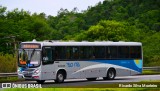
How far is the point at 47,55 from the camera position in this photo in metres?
29.7

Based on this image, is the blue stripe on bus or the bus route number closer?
the bus route number

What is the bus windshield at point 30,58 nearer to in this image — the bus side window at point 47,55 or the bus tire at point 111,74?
the bus side window at point 47,55

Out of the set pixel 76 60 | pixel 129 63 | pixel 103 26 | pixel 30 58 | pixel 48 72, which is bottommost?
pixel 48 72

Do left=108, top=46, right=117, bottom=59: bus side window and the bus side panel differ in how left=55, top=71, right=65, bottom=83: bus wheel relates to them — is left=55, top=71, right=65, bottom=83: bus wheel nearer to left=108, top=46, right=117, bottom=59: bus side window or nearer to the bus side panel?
the bus side panel

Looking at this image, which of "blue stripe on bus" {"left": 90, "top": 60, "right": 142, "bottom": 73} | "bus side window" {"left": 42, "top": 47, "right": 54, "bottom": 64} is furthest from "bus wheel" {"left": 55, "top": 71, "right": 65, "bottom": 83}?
"blue stripe on bus" {"left": 90, "top": 60, "right": 142, "bottom": 73}

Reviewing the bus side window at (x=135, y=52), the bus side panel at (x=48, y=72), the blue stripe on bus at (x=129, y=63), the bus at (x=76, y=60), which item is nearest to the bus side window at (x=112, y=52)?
the bus at (x=76, y=60)

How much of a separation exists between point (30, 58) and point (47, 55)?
1.11m

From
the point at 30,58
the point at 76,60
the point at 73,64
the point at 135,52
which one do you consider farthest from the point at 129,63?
the point at 30,58

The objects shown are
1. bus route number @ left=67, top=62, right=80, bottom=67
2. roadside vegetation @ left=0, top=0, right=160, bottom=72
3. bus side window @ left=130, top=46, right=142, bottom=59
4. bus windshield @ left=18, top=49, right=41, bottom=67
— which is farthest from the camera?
roadside vegetation @ left=0, top=0, right=160, bottom=72

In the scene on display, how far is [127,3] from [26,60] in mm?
74150

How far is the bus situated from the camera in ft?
96.5

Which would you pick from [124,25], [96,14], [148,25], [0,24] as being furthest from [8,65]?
[96,14]

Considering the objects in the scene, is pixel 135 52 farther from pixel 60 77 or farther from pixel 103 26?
pixel 103 26

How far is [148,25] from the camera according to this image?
88500 millimetres
